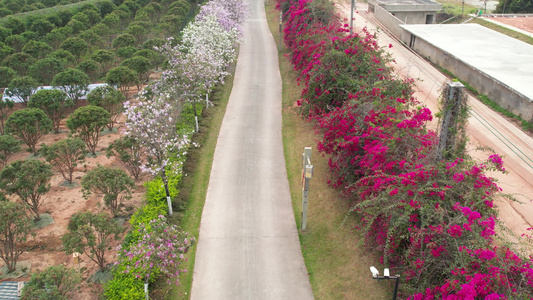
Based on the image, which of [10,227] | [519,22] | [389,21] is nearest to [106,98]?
[10,227]

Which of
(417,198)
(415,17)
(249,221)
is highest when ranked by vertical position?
(415,17)

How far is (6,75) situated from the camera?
26.7 metres

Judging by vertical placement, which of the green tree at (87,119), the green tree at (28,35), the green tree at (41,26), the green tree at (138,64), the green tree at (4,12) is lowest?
the green tree at (87,119)

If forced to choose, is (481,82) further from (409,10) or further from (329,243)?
(409,10)

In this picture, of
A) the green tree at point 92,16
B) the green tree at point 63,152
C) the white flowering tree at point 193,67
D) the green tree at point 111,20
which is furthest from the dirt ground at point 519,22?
the green tree at point 92,16

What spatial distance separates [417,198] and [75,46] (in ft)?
95.8

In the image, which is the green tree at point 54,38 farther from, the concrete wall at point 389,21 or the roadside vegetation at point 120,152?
the concrete wall at point 389,21

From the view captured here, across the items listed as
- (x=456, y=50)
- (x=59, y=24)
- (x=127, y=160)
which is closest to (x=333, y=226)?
(x=127, y=160)

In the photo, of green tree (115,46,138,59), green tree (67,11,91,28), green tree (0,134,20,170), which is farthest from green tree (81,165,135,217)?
green tree (67,11,91,28)

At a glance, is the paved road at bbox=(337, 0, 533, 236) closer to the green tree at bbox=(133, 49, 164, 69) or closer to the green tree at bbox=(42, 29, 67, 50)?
the green tree at bbox=(133, 49, 164, 69)

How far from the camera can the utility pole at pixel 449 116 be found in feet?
35.9

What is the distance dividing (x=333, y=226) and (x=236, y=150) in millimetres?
7073

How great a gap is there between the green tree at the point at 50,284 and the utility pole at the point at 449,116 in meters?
10.6

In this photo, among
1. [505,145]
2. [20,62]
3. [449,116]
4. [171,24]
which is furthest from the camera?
[171,24]
